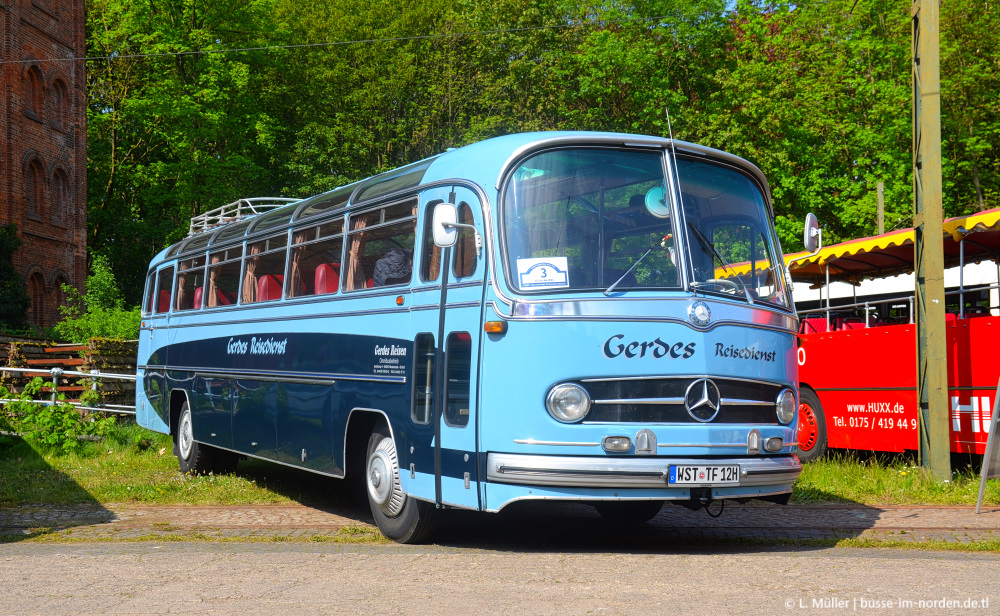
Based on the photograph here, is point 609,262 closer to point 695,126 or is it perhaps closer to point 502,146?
point 502,146

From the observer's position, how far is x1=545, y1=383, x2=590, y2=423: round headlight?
24.7ft

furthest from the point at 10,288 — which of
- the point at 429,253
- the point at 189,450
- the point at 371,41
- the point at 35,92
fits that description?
the point at 429,253

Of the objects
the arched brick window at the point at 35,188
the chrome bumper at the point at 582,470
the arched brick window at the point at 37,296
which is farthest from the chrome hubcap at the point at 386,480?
the arched brick window at the point at 35,188

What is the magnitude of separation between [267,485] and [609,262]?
6623 mm

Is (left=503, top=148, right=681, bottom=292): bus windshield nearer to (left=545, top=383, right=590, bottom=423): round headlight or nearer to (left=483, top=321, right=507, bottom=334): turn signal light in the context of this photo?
(left=483, top=321, right=507, bottom=334): turn signal light

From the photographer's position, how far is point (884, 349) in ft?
45.9

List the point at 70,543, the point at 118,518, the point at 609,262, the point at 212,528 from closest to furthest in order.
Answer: the point at 609,262 < the point at 70,543 < the point at 212,528 < the point at 118,518

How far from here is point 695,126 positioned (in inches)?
1303

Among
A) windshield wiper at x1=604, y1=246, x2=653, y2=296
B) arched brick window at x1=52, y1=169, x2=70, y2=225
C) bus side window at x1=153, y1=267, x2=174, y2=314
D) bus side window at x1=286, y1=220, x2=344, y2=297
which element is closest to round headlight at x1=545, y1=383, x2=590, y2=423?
windshield wiper at x1=604, y1=246, x2=653, y2=296

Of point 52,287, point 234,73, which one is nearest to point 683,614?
point 52,287

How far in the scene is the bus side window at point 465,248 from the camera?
8.13m

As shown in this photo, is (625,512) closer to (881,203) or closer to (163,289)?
(163,289)

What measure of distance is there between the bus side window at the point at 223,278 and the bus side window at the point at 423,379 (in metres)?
Result: 4.73

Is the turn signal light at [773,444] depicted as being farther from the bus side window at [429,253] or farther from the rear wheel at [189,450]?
the rear wheel at [189,450]
